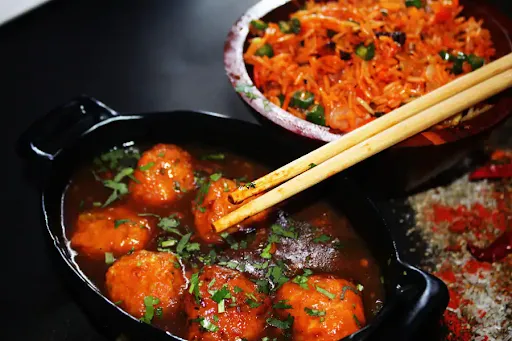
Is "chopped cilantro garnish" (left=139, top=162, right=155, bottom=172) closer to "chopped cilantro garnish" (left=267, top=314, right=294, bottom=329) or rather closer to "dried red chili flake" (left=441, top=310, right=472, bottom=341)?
"chopped cilantro garnish" (left=267, top=314, right=294, bottom=329)

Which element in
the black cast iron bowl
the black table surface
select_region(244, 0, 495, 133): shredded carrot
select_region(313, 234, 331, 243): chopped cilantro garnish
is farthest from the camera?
select_region(244, 0, 495, 133): shredded carrot

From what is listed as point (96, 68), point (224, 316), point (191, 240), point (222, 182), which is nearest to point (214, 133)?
point (222, 182)

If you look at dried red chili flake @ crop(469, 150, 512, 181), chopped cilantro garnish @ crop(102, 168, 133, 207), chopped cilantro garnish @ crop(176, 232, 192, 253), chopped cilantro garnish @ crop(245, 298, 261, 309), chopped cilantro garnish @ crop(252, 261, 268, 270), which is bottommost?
dried red chili flake @ crop(469, 150, 512, 181)

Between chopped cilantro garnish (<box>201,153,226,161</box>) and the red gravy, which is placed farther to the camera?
chopped cilantro garnish (<box>201,153,226,161</box>)

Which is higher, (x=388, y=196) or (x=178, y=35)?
(x=178, y=35)

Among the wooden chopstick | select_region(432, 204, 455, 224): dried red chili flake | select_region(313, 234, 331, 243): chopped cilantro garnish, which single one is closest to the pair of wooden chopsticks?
the wooden chopstick

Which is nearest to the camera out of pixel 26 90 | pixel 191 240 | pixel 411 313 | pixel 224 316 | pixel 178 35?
pixel 411 313

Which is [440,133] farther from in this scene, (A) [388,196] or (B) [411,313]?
(B) [411,313]
